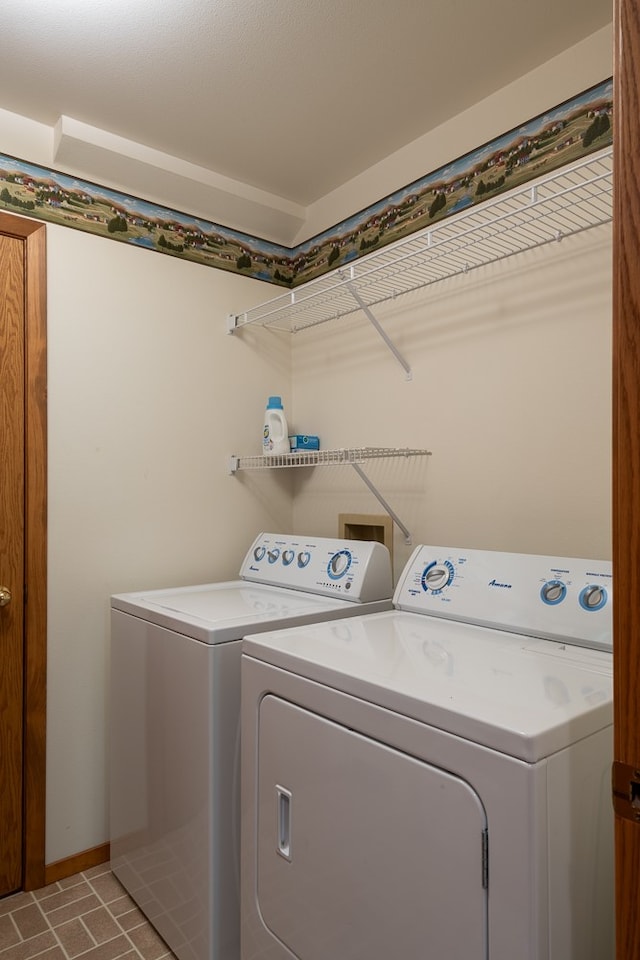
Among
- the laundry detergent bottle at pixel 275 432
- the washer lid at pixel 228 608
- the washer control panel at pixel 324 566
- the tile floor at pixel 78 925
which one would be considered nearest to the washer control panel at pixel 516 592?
the washer control panel at pixel 324 566

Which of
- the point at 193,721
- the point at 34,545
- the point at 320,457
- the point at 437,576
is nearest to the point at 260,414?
the point at 320,457

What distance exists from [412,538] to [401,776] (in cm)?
119

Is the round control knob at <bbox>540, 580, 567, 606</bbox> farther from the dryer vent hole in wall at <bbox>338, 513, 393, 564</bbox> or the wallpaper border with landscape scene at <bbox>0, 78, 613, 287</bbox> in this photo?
the wallpaper border with landscape scene at <bbox>0, 78, 613, 287</bbox>

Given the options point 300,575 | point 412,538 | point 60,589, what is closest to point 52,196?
point 60,589

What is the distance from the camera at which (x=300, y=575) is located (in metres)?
2.10

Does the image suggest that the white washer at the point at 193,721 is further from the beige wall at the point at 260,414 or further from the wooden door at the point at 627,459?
the wooden door at the point at 627,459

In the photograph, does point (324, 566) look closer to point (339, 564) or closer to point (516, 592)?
point (339, 564)

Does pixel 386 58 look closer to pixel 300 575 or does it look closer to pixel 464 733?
pixel 300 575

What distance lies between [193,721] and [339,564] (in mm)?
686

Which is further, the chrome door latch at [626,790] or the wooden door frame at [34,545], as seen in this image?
the wooden door frame at [34,545]

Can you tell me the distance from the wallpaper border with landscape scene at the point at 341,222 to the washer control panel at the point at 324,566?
1.18m

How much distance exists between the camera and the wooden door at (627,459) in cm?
65

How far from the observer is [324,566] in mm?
2037

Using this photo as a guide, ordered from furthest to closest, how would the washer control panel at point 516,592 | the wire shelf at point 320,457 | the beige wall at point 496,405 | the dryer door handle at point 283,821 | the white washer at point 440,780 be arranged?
the wire shelf at point 320,457 → the beige wall at point 496,405 → the washer control panel at point 516,592 → the dryer door handle at point 283,821 → the white washer at point 440,780
